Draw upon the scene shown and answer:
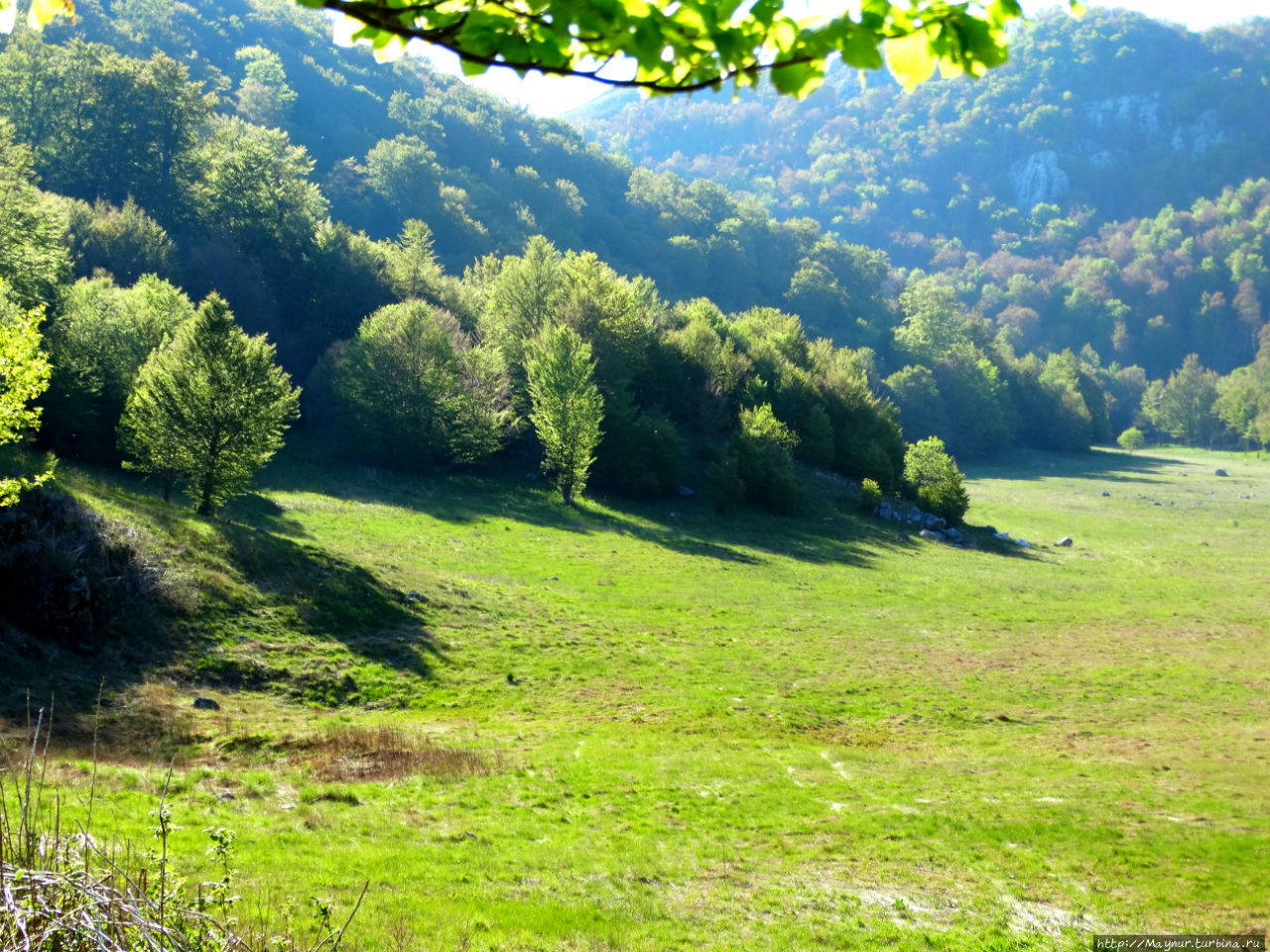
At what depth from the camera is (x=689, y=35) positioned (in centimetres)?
324

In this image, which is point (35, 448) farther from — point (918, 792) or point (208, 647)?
point (918, 792)

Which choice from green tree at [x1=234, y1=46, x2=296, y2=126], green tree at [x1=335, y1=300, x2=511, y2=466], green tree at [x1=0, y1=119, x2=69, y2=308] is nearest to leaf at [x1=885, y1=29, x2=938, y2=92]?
green tree at [x1=0, y1=119, x2=69, y2=308]

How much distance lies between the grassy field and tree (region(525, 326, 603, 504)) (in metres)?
12.9

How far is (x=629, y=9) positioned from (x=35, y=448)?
149 ft

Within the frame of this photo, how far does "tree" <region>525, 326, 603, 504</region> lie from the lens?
176ft

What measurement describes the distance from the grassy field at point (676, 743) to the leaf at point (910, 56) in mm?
8278

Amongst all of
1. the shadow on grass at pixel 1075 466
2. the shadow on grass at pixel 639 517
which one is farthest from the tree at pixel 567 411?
the shadow on grass at pixel 1075 466

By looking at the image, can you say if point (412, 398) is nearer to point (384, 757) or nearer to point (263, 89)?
point (384, 757)

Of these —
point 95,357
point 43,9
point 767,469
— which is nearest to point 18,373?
point 43,9

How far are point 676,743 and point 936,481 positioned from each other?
5265 cm

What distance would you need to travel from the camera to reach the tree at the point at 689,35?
3074 millimetres

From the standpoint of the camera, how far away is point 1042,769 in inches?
725

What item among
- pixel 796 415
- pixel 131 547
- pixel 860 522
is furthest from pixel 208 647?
pixel 796 415

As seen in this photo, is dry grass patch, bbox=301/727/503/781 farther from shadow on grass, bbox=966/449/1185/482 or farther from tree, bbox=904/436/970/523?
shadow on grass, bbox=966/449/1185/482
